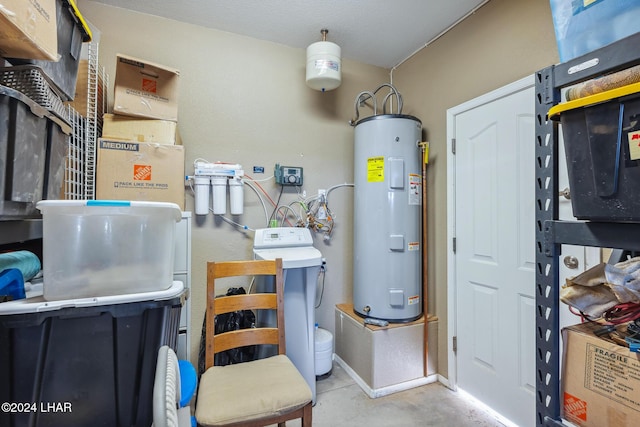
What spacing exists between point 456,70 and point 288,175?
4.75ft

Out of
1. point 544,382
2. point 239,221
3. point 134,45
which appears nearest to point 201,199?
point 239,221

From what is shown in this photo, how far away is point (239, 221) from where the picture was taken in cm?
231

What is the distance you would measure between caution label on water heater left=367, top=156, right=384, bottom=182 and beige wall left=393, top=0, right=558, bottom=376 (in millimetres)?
487

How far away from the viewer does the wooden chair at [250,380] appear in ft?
3.91

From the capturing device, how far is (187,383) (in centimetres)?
110

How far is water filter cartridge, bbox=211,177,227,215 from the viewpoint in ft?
7.11

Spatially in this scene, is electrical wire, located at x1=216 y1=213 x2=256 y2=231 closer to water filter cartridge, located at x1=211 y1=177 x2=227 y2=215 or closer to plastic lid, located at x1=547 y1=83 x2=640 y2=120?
water filter cartridge, located at x1=211 y1=177 x2=227 y2=215

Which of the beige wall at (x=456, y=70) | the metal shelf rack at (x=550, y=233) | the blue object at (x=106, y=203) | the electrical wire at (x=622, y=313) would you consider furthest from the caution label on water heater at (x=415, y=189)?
the blue object at (x=106, y=203)

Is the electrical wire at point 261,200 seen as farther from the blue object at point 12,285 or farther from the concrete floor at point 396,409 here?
the blue object at point 12,285

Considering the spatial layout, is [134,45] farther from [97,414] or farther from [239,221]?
[97,414]

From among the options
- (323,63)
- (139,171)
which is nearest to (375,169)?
(323,63)

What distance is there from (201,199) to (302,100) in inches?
46.3

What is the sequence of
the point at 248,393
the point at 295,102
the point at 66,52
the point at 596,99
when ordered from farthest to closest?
the point at 295,102 → the point at 248,393 → the point at 66,52 → the point at 596,99

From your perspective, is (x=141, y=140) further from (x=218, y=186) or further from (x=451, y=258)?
(x=451, y=258)
